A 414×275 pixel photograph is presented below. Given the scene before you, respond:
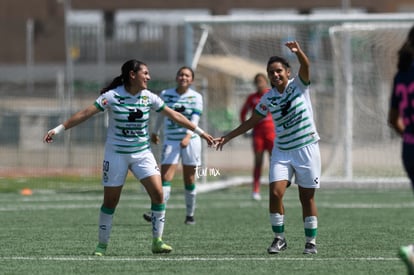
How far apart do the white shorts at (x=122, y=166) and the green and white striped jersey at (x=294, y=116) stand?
1.45 m

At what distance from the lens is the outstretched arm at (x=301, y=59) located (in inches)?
470

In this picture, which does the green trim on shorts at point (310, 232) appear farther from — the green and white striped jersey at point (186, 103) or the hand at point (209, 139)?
the green and white striped jersey at point (186, 103)

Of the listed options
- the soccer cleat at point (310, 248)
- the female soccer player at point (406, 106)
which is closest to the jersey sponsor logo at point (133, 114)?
the soccer cleat at point (310, 248)

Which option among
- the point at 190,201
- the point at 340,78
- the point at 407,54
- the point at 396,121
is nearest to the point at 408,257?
the point at 396,121

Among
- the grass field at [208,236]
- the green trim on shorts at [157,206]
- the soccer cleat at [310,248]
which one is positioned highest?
the green trim on shorts at [157,206]

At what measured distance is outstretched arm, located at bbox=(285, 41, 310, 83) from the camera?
11938 mm

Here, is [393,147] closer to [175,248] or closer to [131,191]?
[131,191]

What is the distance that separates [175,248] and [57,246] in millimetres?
1372

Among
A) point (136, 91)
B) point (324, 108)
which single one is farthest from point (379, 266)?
point (324, 108)

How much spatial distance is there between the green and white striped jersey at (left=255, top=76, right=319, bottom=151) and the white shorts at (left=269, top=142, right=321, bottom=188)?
0.25ft

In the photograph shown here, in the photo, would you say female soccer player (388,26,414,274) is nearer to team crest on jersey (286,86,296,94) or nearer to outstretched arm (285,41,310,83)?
outstretched arm (285,41,310,83)

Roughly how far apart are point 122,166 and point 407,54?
3.93 meters

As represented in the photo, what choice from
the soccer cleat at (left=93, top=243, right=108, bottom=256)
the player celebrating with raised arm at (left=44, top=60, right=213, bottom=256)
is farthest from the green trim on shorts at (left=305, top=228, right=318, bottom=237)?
the soccer cleat at (left=93, top=243, right=108, bottom=256)

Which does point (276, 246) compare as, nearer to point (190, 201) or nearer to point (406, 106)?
point (406, 106)
